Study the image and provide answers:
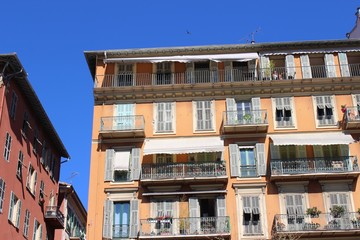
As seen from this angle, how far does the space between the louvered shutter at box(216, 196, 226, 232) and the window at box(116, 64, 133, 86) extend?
9990 millimetres

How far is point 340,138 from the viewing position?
35938 millimetres

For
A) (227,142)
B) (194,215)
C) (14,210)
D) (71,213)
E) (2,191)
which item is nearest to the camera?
(2,191)

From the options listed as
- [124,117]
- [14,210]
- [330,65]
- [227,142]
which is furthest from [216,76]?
[14,210]

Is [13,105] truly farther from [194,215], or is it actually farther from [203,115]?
[194,215]

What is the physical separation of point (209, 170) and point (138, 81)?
26.3 ft

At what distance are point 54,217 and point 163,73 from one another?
1405 cm

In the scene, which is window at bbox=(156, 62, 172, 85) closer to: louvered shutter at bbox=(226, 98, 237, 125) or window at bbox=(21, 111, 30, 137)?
louvered shutter at bbox=(226, 98, 237, 125)

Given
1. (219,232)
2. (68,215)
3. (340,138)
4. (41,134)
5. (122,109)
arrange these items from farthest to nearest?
(68,215), (41,134), (122,109), (340,138), (219,232)

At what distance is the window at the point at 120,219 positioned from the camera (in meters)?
34.4

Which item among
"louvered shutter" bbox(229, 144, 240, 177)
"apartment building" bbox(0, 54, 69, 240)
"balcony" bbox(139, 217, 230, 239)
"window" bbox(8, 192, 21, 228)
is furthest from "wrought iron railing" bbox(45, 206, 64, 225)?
"louvered shutter" bbox(229, 144, 240, 177)

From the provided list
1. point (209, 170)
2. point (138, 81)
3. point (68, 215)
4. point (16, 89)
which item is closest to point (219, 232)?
point (209, 170)

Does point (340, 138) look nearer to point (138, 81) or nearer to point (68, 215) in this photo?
point (138, 81)

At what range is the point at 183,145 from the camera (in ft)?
120

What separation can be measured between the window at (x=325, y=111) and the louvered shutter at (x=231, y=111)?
5215 millimetres
